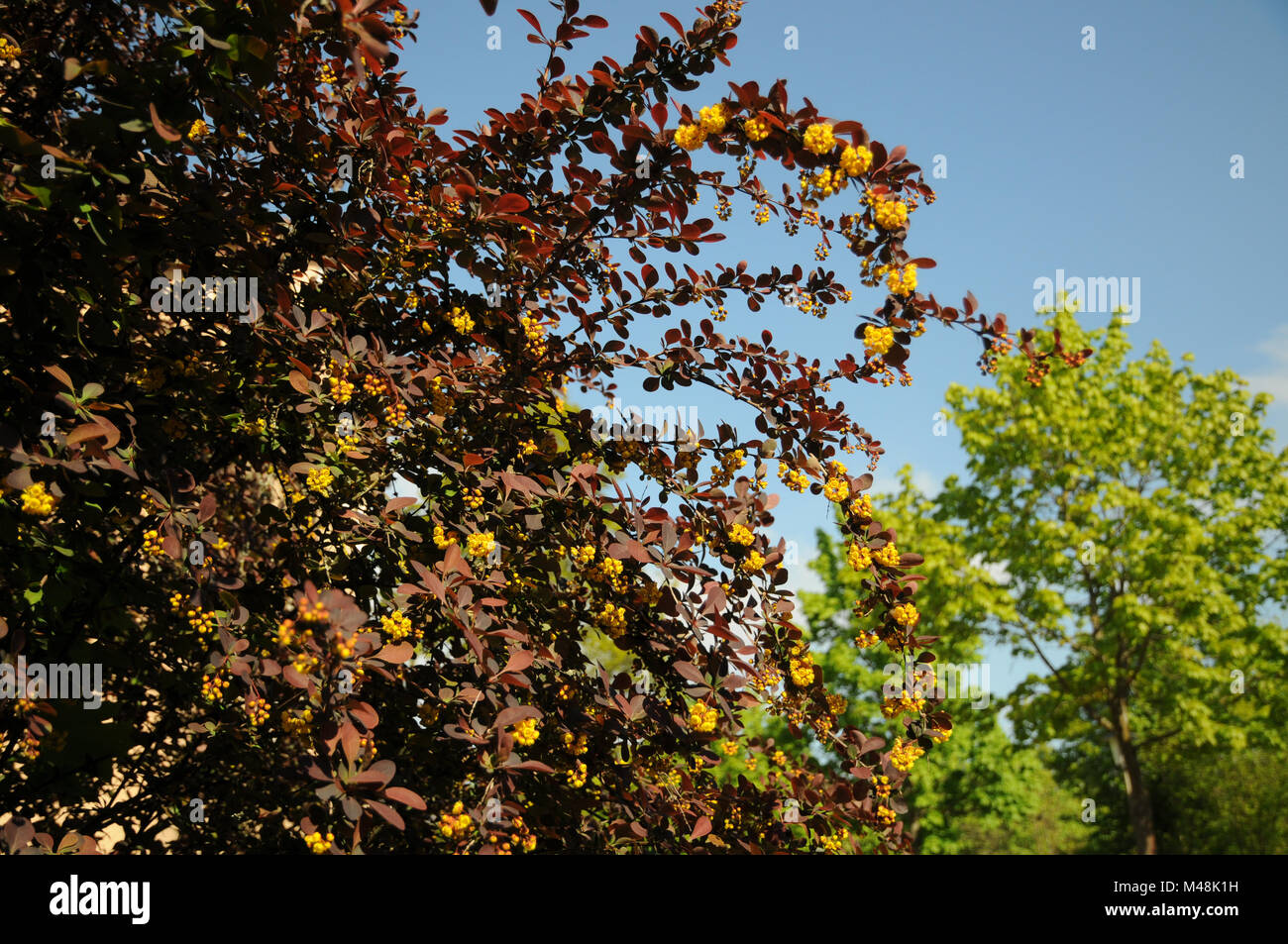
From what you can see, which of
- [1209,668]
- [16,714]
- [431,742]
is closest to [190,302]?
[16,714]

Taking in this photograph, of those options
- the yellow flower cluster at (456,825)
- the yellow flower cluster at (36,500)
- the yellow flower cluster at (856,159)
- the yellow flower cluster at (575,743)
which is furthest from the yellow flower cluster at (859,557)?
the yellow flower cluster at (36,500)

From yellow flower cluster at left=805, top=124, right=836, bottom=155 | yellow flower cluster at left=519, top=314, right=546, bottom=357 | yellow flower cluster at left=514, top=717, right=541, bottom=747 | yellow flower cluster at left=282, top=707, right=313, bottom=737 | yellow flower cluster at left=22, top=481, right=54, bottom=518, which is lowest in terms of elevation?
yellow flower cluster at left=514, top=717, right=541, bottom=747

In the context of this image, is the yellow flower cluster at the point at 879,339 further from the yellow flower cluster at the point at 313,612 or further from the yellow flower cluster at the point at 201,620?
the yellow flower cluster at the point at 201,620

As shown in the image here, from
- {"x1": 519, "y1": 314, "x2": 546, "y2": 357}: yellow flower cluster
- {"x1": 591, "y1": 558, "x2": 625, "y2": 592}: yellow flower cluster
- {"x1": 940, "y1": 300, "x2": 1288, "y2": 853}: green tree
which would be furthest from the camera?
{"x1": 940, "y1": 300, "x2": 1288, "y2": 853}: green tree

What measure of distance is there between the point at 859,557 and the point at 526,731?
1.23 m

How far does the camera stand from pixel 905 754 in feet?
7.93

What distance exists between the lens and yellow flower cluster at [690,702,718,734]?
2.24 meters

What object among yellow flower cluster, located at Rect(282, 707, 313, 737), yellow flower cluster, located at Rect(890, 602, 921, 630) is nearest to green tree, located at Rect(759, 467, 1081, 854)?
yellow flower cluster, located at Rect(890, 602, 921, 630)

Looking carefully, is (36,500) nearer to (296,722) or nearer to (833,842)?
(296,722)

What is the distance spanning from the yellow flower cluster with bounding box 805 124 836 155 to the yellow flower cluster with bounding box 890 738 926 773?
5.83 ft

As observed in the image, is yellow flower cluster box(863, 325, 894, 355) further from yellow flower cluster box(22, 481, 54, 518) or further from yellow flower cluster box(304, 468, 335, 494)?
yellow flower cluster box(22, 481, 54, 518)

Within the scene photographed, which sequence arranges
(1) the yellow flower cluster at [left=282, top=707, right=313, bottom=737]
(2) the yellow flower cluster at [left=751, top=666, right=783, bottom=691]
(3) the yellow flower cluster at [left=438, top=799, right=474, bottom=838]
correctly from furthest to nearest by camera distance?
(2) the yellow flower cluster at [left=751, top=666, right=783, bottom=691]
(1) the yellow flower cluster at [left=282, top=707, right=313, bottom=737]
(3) the yellow flower cluster at [left=438, top=799, right=474, bottom=838]

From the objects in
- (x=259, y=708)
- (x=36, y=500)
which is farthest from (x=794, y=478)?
(x=36, y=500)

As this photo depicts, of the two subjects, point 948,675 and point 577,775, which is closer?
point 577,775
